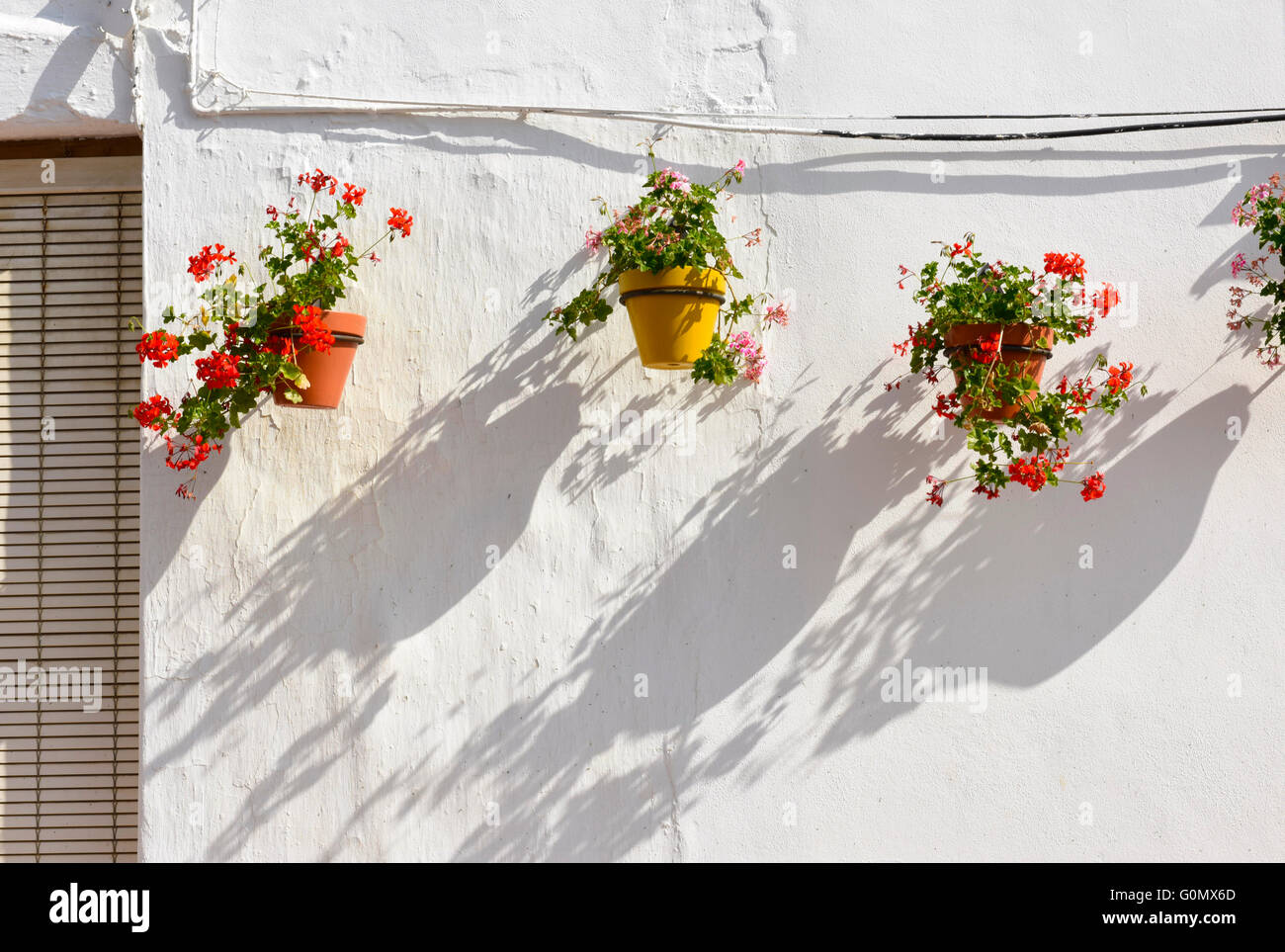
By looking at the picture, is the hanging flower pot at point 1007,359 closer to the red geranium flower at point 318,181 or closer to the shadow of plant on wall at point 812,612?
the shadow of plant on wall at point 812,612

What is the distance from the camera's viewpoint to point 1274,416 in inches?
130

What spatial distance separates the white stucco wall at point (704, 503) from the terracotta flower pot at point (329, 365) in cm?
23

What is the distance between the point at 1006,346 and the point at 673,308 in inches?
39.2

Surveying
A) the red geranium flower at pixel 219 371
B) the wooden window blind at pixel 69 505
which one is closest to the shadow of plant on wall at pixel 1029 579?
the red geranium flower at pixel 219 371

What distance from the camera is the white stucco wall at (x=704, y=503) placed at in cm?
324

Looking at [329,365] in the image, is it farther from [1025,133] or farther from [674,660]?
[1025,133]

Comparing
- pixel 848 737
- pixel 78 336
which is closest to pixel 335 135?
pixel 78 336

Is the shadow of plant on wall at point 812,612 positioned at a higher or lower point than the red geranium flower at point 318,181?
lower

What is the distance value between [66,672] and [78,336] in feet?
3.84

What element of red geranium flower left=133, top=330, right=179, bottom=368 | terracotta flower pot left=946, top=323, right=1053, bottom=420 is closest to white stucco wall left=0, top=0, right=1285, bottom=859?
terracotta flower pot left=946, top=323, right=1053, bottom=420

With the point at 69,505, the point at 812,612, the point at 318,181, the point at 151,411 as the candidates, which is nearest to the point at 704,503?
the point at 812,612

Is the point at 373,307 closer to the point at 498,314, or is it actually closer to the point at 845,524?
the point at 498,314

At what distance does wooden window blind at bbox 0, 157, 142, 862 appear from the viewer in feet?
11.4

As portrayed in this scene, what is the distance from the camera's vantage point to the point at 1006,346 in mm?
3004
